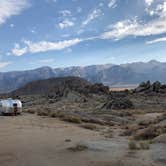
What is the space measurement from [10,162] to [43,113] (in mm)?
24237

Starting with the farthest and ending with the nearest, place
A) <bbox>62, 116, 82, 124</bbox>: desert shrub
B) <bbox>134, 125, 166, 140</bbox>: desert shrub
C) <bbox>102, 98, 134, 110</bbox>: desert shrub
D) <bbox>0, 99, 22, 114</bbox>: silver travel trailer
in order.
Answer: <bbox>102, 98, 134, 110</bbox>: desert shrub, <bbox>0, 99, 22, 114</bbox>: silver travel trailer, <bbox>62, 116, 82, 124</bbox>: desert shrub, <bbox>134, 125, 166, 140</bbox>: desert shrub

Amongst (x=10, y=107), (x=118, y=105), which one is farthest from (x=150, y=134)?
(x=118, y=105)

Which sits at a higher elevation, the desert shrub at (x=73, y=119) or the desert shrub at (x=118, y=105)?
the desert shrub at (x=73, y=119)

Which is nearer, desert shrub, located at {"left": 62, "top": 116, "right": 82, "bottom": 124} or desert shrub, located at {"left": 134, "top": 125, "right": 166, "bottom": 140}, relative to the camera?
desert shrub, located at {"left": 134, "top": 125, "right": 166, "bottom": 140}

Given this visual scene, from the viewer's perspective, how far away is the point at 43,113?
36.1 metres

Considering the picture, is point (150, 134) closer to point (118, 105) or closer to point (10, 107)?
point (10, 107)

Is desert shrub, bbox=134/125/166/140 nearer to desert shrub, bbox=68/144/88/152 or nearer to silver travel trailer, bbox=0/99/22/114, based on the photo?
desert shrub, bbox=68/144/88/152

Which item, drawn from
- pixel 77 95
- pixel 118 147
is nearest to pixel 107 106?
pixel 77 95

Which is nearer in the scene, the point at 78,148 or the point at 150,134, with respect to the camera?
the point at 78,148

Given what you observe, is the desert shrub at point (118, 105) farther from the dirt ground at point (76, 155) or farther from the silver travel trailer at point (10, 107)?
the dirt ground at point (76, 155)

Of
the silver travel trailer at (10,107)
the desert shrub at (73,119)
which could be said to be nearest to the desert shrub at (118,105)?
the silver travel trailer at (10,107)

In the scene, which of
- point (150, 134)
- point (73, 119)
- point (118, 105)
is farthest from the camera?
point (118, 105)

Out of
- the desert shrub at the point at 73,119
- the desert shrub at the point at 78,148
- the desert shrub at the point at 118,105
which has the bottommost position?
the desert shrub at the point at 118,105

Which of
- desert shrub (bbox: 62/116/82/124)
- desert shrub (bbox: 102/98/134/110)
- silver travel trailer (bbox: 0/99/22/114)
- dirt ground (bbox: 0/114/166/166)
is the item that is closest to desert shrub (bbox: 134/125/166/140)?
dirt ground (bbox: 0/114/166/166)
